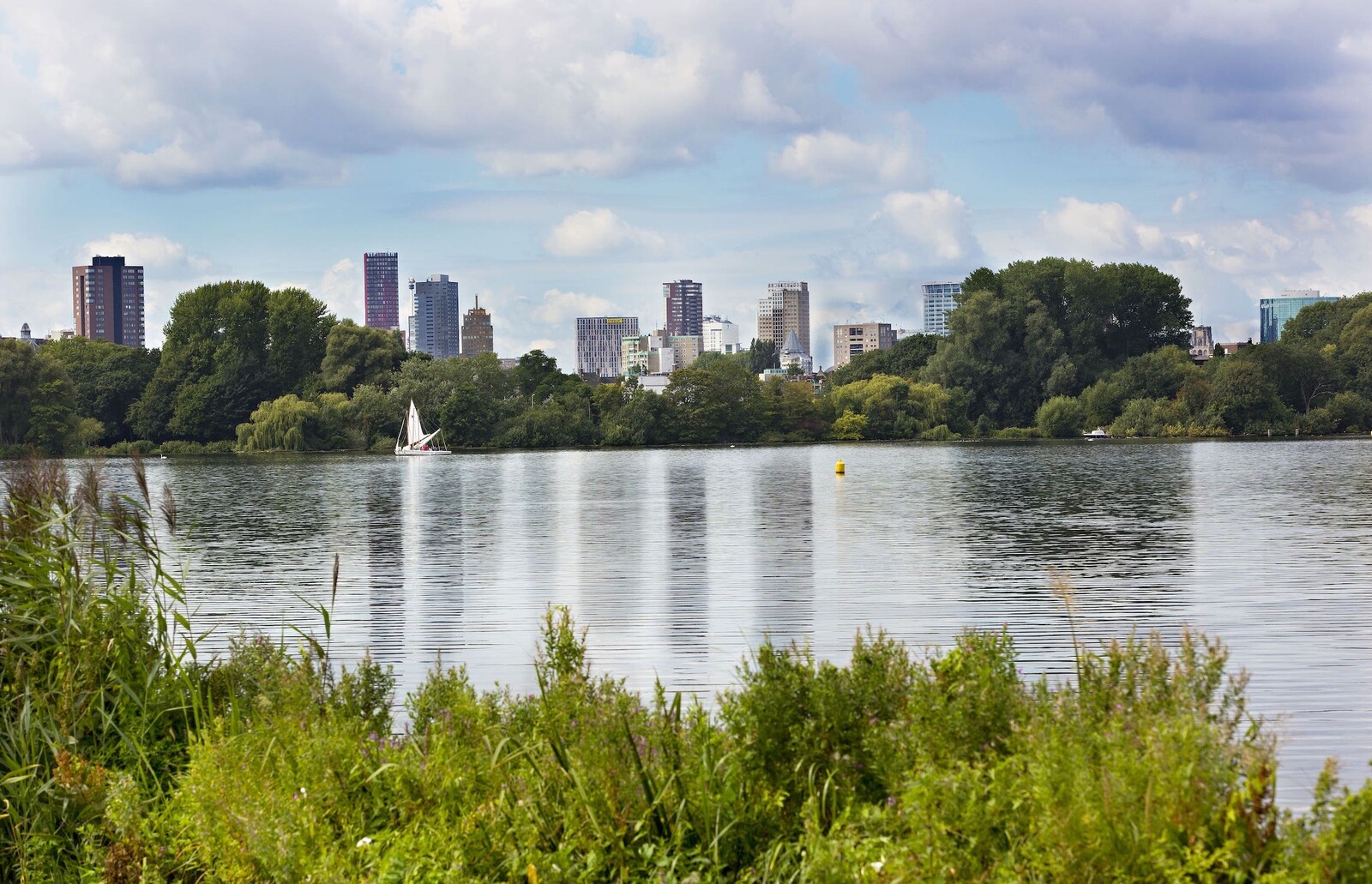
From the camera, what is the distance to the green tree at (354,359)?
324 feet

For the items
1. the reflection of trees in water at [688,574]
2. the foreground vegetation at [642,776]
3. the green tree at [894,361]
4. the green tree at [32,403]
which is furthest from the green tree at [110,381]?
the foreground vegetation at [642,776]

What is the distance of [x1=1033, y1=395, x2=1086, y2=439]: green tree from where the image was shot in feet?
326

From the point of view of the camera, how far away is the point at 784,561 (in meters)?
19.5

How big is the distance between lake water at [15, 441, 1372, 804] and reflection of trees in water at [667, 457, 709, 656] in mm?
70

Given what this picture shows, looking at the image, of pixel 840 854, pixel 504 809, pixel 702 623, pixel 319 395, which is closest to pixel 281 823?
pixel 504 809

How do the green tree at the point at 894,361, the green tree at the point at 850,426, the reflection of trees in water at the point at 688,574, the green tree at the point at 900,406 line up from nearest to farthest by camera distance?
the reflection of trees in water at the point at 688,574 < the green tree at the point at 900,406 < the green tree at the point at 850,426 < the green tree at the point at 894,361

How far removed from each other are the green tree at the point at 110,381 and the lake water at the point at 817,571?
200ft

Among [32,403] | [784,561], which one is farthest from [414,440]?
[784,561]

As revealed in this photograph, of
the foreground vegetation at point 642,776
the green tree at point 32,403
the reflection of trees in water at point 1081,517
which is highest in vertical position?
the green tree at point 32,403

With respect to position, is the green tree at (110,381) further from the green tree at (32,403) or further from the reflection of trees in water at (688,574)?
the reflection of trees in water at (688,574)

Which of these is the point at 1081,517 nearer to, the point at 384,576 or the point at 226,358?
the point at 384,576

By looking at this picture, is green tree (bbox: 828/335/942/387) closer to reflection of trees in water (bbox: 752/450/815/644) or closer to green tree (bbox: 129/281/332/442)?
green tree (bbox: 129/281/332/442)

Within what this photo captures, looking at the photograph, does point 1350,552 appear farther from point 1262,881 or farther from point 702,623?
point 1262,881

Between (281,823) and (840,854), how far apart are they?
76.4 inches
